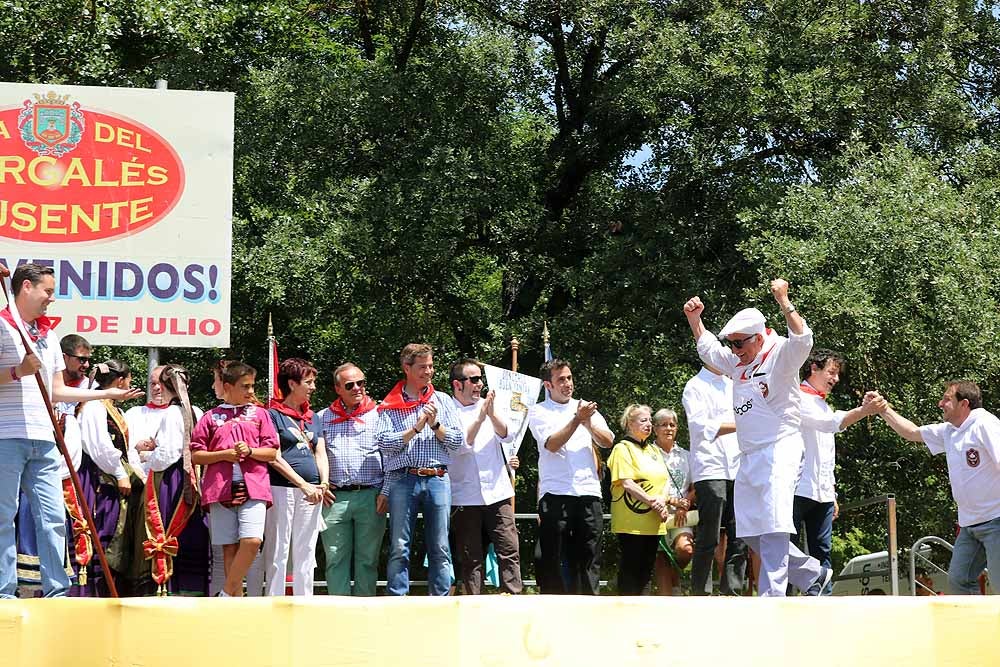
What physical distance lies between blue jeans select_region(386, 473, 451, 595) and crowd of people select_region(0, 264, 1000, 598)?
0.04ft

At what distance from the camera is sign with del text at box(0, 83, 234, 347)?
992cm

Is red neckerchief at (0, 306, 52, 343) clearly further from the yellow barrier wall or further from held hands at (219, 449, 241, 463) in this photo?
the yellow barrier wall

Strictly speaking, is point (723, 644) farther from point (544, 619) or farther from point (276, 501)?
point (276, 501)

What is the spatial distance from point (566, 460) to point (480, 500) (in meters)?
0.60

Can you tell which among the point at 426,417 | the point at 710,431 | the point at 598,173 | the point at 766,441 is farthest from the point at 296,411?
the point at 598,173

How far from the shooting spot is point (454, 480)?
869cm

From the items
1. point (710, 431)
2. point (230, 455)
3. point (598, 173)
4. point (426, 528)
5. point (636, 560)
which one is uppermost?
point (598, 173)

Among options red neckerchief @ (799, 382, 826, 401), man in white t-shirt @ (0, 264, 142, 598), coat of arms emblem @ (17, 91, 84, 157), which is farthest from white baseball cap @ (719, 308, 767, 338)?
coat of arms emblem @ (17, 91, 84, 157)

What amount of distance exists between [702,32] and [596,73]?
9.66 feet

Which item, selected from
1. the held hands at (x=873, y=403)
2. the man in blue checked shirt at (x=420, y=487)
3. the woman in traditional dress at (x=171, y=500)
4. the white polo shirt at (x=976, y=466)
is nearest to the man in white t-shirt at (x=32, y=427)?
the woman in traditional dress at (x=171, y=500)

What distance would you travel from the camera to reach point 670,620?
502 centimetres

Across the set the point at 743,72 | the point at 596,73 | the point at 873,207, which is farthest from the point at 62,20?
the point at 873,207

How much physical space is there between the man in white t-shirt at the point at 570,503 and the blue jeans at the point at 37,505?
3.16 metres

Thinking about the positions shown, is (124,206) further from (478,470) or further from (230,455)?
(478,470)
